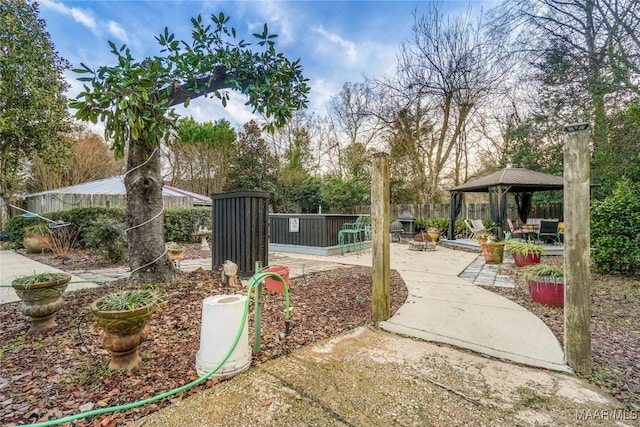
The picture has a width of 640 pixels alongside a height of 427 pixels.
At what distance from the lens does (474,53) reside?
501 inches

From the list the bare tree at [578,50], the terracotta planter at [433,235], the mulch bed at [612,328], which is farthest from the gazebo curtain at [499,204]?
the mulch bed at [612,328]

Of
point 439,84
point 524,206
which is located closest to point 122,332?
point 524,206

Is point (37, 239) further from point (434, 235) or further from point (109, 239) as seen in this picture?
point (434, 235)

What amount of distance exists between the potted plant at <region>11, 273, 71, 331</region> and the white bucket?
171 centimetres

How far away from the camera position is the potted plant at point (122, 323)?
1.85 meters

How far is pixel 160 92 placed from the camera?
11.7 feet

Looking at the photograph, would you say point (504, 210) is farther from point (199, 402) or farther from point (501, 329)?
point (199, 402)

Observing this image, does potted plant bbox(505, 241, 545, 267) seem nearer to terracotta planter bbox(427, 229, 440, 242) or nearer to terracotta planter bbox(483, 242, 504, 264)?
terracotta planter bbox(483, 242, 504, 264)

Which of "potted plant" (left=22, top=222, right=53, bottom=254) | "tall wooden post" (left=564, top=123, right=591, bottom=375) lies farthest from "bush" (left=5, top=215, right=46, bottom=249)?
"tall wooden post" (left=564, top=123, right=591, bottom=375)

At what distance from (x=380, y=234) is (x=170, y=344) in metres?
2.03

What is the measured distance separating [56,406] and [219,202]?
3415mm

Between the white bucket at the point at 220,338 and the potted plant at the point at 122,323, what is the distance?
1.36ft

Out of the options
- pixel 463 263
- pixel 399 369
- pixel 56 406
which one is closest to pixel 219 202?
pixel 56 406

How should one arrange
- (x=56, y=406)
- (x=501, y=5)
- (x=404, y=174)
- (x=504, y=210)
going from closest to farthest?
(x=56, y=406) → (x=504, y=210) → (x=501, y=5) → (x=404, y=174)
